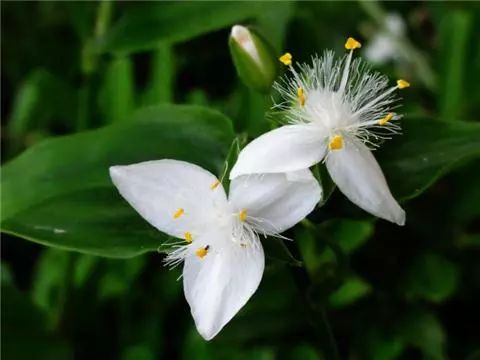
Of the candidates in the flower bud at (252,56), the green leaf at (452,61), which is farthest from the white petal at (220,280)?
the green leaf at (452,61)

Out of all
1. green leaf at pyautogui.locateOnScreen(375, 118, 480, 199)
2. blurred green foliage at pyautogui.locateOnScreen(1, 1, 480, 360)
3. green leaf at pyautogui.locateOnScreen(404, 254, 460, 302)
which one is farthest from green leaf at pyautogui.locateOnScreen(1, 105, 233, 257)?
green leaf at pyautogui.locateOnScreen(404, 254, 460, 302)

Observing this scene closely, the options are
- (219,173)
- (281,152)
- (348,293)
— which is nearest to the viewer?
(281,152)

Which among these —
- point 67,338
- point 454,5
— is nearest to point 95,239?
point 67,338

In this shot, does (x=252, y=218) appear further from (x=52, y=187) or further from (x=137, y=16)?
(x=137, y=16)

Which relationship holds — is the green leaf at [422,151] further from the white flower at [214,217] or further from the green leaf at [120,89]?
the green leaf at [120,89]

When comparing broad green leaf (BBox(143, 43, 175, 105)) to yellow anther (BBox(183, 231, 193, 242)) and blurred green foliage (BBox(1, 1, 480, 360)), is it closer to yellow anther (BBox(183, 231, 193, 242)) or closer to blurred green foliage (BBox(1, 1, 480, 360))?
blurred green foliage (BBox(1, 1, 480, 360))

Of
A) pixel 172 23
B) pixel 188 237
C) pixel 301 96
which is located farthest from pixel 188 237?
pixel 172 23

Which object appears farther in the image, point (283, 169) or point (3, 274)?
point (3, 274)

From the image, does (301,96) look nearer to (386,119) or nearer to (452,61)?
(386,119)
